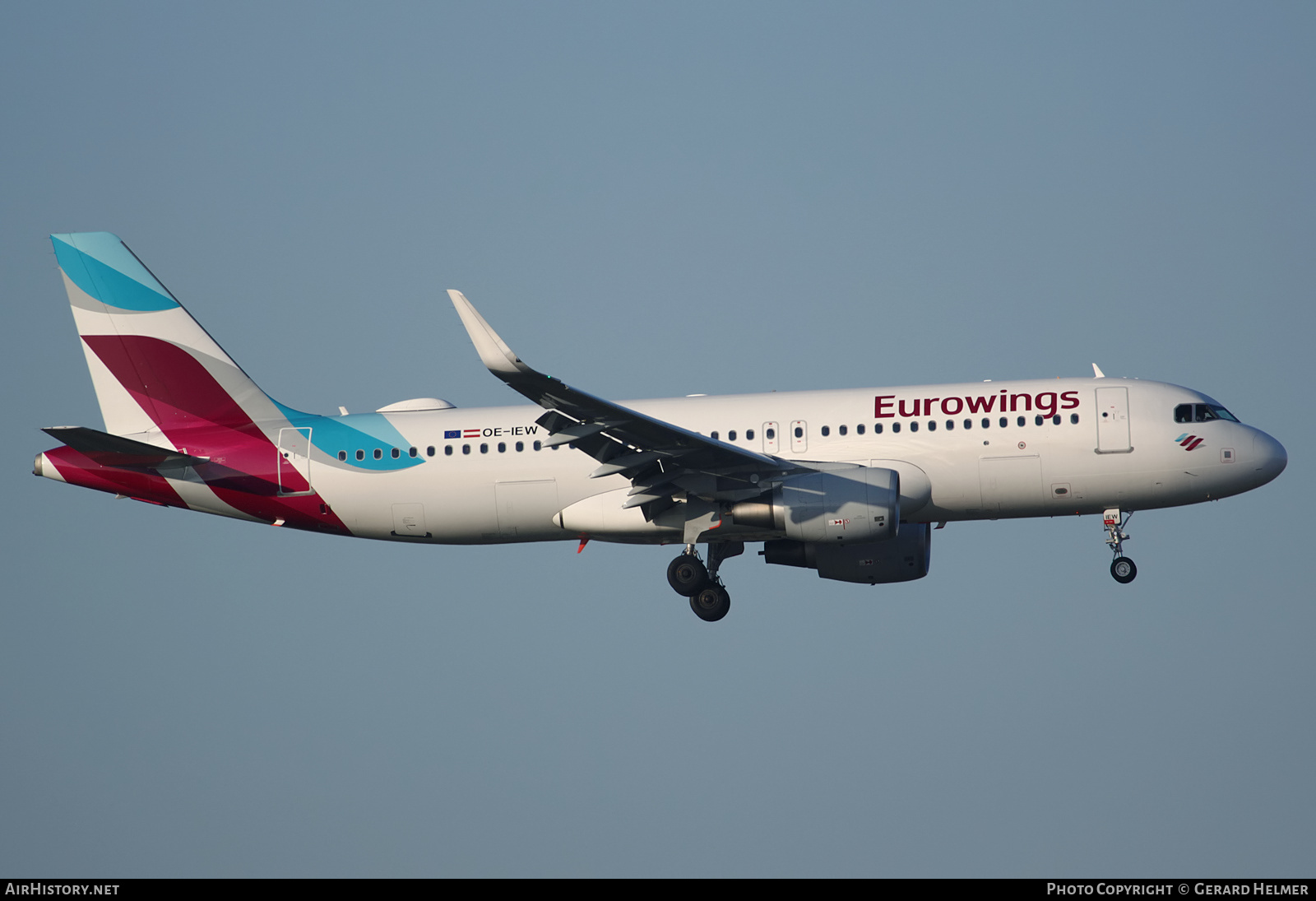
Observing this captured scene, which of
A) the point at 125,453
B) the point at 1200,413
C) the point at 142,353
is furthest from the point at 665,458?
the point at 142,353

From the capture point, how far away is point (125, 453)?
36.2 m

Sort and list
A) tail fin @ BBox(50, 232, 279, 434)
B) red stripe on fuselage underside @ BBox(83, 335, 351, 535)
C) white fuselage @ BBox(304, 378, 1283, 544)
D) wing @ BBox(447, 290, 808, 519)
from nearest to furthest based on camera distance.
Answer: wing @ BBox(447, 290, 808, 519)
white fuselage @ BBox(304, 378, 1283, 544)
red stripe on fuselage underside @ BBox(83, 335, 351, 535)
tail fin @ BBox(50, 232, 279, 434)

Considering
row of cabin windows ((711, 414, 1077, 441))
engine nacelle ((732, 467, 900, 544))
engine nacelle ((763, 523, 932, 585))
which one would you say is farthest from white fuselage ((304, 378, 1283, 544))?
engine nacelle ((763, 523, 932, 585))

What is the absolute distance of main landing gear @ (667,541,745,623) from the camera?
118ft

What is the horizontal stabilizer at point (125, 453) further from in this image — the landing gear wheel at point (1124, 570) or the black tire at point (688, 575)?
the landing gear wheel at point (1124, 570)

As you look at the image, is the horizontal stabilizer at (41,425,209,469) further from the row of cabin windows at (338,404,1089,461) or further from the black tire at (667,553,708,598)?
the black tire at (667,553,708,598)

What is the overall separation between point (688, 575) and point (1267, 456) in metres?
14.6

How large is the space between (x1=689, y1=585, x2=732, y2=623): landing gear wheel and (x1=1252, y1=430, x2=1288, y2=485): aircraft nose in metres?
13.5

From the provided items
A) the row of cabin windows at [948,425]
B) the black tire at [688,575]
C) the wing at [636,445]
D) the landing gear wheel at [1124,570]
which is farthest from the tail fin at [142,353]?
the landing gear wheel at [1124,570]

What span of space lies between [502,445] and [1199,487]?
17.3 metres

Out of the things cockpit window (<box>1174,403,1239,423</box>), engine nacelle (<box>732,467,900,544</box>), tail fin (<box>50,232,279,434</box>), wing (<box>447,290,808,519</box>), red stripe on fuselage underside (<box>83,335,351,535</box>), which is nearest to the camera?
wing (<box>447,290,808,519</box>)

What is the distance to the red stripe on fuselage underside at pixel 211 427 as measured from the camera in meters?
36.8

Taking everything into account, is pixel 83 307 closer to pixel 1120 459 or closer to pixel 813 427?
pixel 813 427

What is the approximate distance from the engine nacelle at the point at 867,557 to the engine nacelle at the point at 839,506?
4.69m
